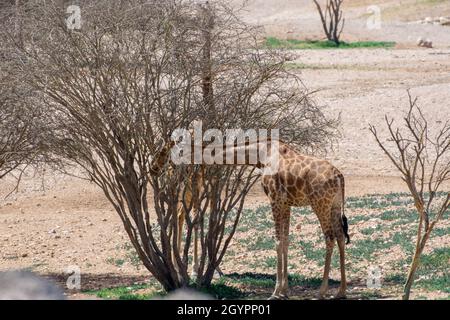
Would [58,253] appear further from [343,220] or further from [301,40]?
[301,40]

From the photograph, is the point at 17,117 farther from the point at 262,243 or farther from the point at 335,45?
the point at 335,45

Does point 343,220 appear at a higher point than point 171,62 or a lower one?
lower

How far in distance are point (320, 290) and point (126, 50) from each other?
353 cm

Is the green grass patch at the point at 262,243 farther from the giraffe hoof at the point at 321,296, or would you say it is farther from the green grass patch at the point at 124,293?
the giraffe hoof at the point at 321,296

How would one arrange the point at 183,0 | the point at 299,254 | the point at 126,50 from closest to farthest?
the point at 126,50, the point at 183,0, the point at 299,254

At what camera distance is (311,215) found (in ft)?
63.6

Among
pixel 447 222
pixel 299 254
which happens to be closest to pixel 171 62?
pixel 299 254


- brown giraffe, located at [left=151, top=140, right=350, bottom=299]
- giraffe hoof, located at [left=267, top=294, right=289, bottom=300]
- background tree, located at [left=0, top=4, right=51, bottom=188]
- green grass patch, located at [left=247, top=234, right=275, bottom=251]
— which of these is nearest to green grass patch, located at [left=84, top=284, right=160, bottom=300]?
giraffe hoof, located at [left=267, top=294, right=289, bottom=300]

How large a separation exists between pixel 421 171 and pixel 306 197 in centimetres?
780

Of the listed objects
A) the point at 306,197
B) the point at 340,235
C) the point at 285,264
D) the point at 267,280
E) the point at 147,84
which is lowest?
the point at 267,280

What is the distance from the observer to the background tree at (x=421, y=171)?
1197cm

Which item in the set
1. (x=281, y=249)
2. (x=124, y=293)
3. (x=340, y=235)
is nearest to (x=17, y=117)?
(x=124, y=293)

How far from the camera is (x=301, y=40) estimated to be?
43.3 metres

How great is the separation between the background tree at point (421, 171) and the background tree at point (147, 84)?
169 cm
